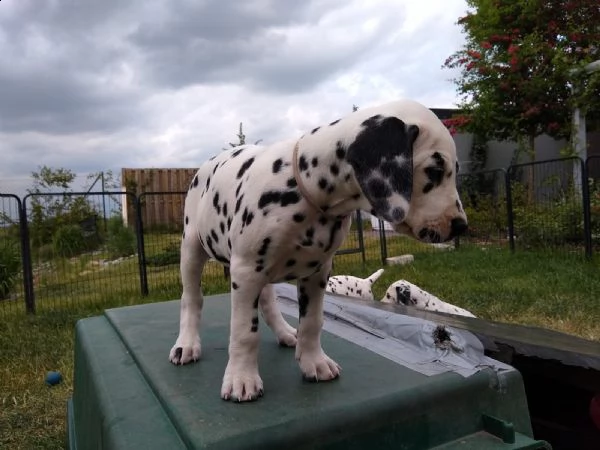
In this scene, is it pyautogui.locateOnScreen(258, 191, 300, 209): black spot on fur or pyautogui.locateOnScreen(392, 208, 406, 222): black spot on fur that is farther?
pyautogui.locateOnScreen(258, 191, 300, 209): black spot on fur

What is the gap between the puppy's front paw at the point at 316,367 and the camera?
180 cm

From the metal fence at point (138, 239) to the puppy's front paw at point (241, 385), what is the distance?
13.6 ft

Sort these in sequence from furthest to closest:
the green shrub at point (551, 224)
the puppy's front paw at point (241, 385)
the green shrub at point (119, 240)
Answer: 1. the green shrub at point (551, 224)
2. the green shrub at point (119, 240)
3. the puppy's front paw at point (241, 385)

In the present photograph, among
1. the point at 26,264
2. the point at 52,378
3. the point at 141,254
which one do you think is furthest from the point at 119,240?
the point at 52,378

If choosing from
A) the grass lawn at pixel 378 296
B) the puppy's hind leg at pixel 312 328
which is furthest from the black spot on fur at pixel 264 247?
the grass lawn at pixel 378 296

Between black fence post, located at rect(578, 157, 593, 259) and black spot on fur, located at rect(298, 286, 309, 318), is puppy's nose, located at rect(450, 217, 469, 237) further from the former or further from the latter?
black fence post, located at rect(578, 157, 593, 259)

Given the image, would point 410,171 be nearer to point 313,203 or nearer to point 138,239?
point 313,203

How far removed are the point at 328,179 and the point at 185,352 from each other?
925mm

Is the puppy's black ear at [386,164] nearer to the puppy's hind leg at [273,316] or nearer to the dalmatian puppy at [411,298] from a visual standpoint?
the puppy's hind leg at [273,316]

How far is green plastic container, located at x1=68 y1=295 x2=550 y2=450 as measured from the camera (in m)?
1.47

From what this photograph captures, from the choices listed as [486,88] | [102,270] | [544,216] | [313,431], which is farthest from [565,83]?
[313,431]

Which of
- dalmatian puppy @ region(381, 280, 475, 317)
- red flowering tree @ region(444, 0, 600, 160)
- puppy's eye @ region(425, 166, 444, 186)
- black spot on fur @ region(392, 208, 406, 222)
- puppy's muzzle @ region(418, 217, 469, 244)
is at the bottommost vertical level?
dalmatian puppy @ region(381, 280, 475, 317)

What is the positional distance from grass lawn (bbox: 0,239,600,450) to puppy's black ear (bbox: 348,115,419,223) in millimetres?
2490

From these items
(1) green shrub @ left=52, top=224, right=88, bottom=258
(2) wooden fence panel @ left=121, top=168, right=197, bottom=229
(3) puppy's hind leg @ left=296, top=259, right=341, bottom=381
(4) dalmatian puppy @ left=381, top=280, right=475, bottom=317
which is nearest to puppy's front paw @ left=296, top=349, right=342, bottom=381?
(3) puppy's hind leg @ left=296, top=259, right=341, bottom=381
